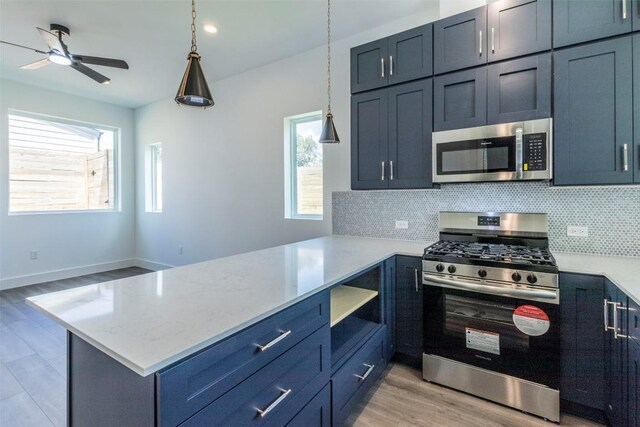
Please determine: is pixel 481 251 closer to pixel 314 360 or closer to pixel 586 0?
pixel 314 360

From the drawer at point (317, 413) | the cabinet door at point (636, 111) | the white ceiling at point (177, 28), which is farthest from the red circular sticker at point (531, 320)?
the white ceiling at point (177, 28)

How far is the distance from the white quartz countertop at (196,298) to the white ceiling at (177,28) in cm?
223

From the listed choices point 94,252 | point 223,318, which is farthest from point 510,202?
point 94,252

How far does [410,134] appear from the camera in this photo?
8.17 feet

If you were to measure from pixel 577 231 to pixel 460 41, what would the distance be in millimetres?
1588

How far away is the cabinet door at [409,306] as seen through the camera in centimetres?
219

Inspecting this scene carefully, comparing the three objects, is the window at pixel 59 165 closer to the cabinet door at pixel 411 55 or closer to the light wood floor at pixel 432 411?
the cabinet door at pixel 411 55

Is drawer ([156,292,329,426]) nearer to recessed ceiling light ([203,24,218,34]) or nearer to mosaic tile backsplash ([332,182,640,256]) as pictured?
mosaic tile backsplash ([332,182,640,256])

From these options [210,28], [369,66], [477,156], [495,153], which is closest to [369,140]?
[369,66]

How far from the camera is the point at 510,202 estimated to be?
231 centimetres

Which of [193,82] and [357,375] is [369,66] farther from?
[357,375]

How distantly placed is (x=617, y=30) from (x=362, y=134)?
1.71m

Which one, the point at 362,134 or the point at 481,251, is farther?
the point at 362,134

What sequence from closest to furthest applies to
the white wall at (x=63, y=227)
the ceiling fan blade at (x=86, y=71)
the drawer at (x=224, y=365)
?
the drawer at (x=224, y=365) < the ceiling fan blade at (x=86, y=71) < the white wall at (x=63, y=227)
